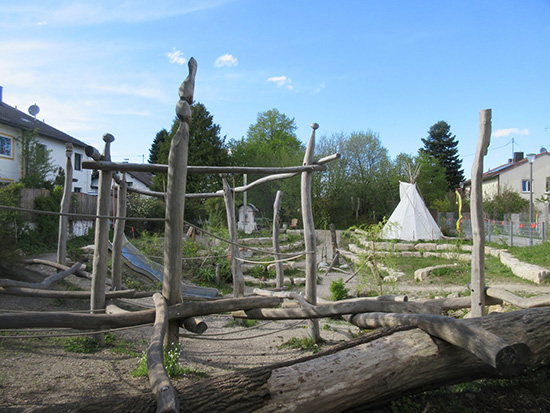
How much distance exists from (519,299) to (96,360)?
5.02 m

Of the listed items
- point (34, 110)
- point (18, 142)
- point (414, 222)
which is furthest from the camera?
point (34, 110)

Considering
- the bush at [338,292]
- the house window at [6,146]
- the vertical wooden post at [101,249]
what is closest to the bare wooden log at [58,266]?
the vertical wooden post at [101,249]

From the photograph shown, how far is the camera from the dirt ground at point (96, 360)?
11.3 feet

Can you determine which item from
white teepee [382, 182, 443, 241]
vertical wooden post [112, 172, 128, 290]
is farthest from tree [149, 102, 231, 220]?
vertical wooden post [112, 172, 128, 290]

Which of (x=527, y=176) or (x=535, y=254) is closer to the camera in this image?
(x=535, y=254)

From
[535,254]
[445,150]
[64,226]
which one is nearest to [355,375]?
[64,226]

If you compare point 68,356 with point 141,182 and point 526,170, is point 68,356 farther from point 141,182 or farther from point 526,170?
point 526,170

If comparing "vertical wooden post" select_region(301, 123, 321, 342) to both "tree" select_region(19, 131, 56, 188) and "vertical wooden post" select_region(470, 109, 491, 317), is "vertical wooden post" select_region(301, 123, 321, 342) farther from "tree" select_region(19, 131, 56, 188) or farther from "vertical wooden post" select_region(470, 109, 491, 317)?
"tree" select_region(19, 131, 56, 188)

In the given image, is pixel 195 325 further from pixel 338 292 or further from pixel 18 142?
pixel 18 142

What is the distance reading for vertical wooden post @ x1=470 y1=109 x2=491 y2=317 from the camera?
5203mm

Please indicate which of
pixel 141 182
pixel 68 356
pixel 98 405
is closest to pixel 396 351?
pixel 98 405

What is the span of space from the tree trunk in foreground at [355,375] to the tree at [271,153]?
23.6 meters

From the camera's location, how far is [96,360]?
4516 millimetres

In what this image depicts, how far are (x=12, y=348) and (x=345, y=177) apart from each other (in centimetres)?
2761
